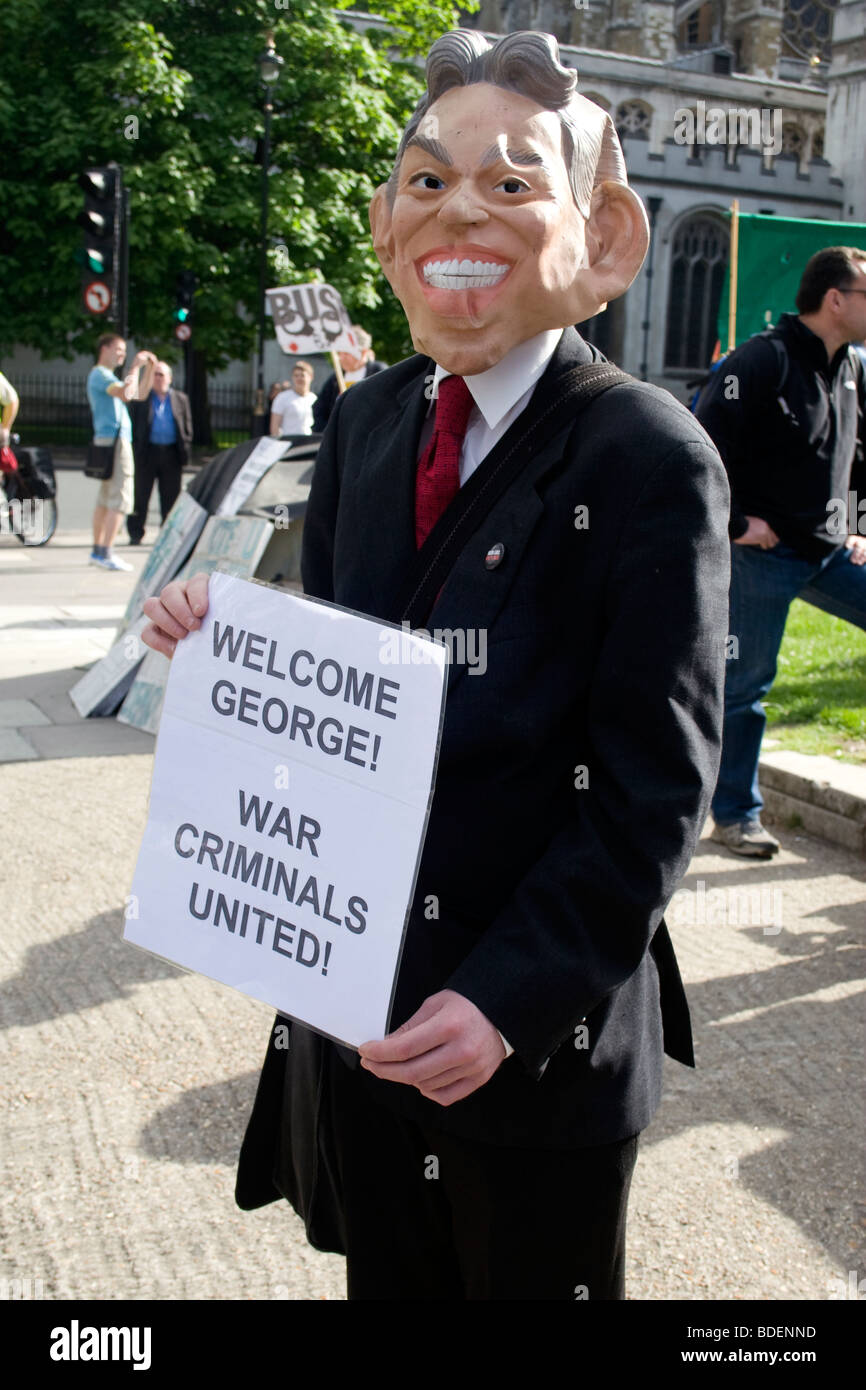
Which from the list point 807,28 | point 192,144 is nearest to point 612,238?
point 192,144

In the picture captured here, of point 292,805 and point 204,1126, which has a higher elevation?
point 292,805

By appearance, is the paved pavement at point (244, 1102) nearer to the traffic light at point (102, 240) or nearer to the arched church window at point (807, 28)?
the traffic light at point (102, 240)

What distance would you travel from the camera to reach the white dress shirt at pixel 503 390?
5.51 feet

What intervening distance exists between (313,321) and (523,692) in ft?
28.3

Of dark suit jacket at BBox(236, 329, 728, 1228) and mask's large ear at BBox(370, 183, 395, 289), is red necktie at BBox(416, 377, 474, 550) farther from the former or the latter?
mask's large ear at BBox(370, 183, 395, 289)

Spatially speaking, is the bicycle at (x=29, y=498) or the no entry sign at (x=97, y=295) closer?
the bicycle at (x=29, y=498)

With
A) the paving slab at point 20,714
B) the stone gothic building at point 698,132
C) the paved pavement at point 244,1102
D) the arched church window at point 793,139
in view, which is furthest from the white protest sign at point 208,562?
the arched church window at point 793,139

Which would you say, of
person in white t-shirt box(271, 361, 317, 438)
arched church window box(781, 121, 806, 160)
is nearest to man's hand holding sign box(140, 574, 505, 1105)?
person in white t-shirt box(271, 361, 317, 438)

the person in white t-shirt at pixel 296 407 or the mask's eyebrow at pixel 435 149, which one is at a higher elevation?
the mask's eyebrow at pixel 435 149

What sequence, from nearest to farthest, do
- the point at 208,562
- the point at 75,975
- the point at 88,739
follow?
the point at 75,975 < the point at 88,739 < the point at 208,562

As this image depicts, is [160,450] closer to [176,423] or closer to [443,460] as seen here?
[176,423]

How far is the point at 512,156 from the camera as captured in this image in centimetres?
164

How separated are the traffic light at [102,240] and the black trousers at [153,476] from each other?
5.69 feet
